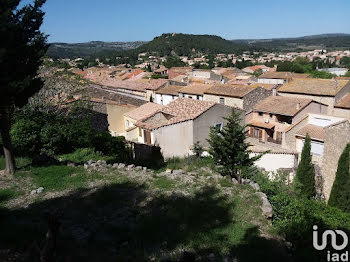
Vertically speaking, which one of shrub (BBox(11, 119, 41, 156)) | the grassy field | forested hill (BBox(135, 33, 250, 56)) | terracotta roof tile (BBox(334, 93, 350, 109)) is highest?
forested hill (BBox(135, 33, 250, 56))

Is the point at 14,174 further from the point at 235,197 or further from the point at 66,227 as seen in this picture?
the point at 235,197

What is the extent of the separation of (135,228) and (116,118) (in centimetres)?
2150

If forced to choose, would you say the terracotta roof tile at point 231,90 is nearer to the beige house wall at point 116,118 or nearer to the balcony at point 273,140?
the balcony at point 273,140

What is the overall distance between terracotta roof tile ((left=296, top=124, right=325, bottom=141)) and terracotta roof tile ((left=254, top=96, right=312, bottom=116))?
8.94 ft

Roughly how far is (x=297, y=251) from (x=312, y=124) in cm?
1894

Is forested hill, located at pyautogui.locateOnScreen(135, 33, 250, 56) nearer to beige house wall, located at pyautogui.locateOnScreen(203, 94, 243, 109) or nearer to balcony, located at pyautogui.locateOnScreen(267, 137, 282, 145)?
beige house wall, located at pyautogui.locateOnScreen(203, 94, 243, 109)

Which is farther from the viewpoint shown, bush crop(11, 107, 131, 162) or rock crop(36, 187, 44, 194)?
bush crop(11, 107, 131, 162)

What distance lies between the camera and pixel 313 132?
72.8 ft

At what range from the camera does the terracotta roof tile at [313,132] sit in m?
21.0

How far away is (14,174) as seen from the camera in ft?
35.4

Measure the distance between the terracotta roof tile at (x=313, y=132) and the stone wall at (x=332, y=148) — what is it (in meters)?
0.82

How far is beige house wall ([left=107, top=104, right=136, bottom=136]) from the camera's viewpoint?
27780 millimetres

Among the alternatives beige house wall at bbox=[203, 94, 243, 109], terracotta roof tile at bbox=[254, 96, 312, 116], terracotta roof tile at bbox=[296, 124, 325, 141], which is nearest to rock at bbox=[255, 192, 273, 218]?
terracotta roof tile at bbox=[296, 124, 325, 141]

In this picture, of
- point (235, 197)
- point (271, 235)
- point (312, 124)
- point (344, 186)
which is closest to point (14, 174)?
point (235, 197)
